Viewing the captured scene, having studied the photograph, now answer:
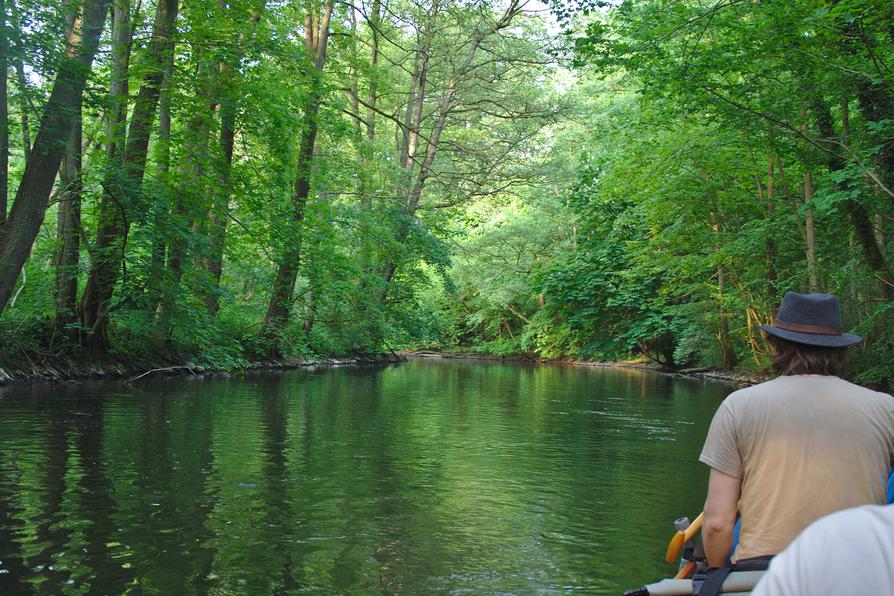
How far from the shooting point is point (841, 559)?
3.15 ft

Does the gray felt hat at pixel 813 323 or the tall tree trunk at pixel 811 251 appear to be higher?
the tall tree trunk at pixel 811 251

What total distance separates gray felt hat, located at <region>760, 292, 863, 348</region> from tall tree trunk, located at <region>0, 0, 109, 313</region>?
10.7 meters

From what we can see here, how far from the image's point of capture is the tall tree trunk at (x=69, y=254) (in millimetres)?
15203

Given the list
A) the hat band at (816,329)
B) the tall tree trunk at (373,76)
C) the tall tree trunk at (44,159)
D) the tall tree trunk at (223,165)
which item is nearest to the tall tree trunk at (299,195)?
the tall tree trunk at (373,76)

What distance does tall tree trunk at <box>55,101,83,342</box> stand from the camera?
15.2 m

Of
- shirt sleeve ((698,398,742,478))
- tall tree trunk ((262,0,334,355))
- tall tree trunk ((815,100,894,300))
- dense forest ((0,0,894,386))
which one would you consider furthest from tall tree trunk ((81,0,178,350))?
shirt sleeve ((698,398,742,478))

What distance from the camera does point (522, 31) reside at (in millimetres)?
28359

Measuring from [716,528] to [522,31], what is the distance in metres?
27.3

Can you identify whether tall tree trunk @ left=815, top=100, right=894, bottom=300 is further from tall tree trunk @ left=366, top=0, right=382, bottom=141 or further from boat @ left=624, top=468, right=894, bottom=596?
tall tree trunk @ left=366, top=0, right=382, bottom=141

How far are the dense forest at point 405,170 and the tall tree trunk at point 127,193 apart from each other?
54 mm

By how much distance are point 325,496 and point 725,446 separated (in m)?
4.69

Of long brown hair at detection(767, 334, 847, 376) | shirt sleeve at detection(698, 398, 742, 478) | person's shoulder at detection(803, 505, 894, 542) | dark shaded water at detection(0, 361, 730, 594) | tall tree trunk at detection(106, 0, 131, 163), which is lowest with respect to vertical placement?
dark shaded water at detection(0, 361, 730, 594)

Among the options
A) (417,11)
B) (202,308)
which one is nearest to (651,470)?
(202,308)

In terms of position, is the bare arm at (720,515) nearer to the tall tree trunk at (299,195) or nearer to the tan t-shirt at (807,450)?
the tan t-shirt at (807,450)
